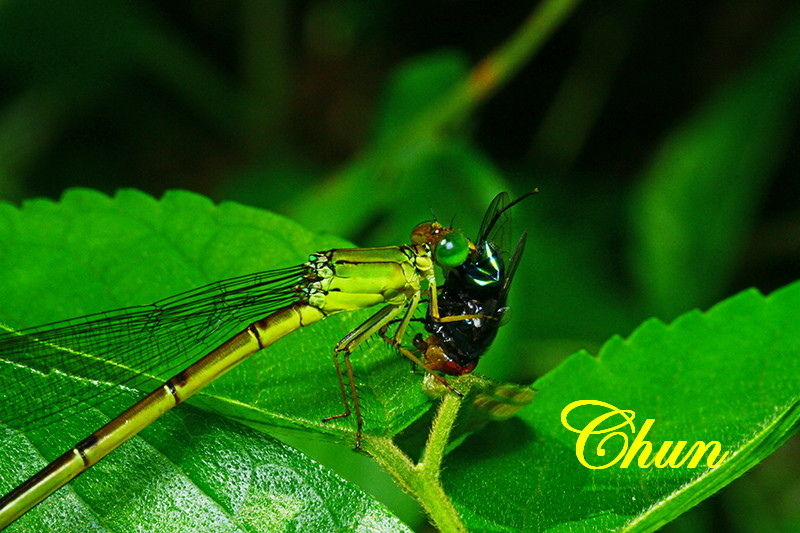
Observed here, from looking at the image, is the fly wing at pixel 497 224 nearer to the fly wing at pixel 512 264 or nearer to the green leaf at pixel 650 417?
the fly wing at pixel 512 264

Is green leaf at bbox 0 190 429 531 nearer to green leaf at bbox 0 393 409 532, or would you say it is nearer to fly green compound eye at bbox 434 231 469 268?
green leaf at bbox 0 393 409 532

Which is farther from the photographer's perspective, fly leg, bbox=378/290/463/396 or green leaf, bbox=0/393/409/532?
fly leg, bbox=378/290/463/396

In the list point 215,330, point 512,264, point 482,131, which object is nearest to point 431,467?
point 512,264

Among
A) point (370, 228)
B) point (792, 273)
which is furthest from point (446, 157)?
point (792, 273)

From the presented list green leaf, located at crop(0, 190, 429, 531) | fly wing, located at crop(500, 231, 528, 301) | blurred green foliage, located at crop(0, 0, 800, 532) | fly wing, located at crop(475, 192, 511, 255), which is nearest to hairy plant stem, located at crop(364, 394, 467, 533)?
green leaf, located at crop(0, 190, 429, 531)

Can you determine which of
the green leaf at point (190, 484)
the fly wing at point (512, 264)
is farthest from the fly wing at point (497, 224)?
the green leaf at point (190, 484)

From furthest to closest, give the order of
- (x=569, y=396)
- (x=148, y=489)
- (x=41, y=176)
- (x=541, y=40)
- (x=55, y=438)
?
(x=41, y=176) < (x=541, y=40) < (x=569, y=396) < (x=55, y=438) < (x=148, y=489)

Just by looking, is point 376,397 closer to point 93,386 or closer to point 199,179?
point 93,386
